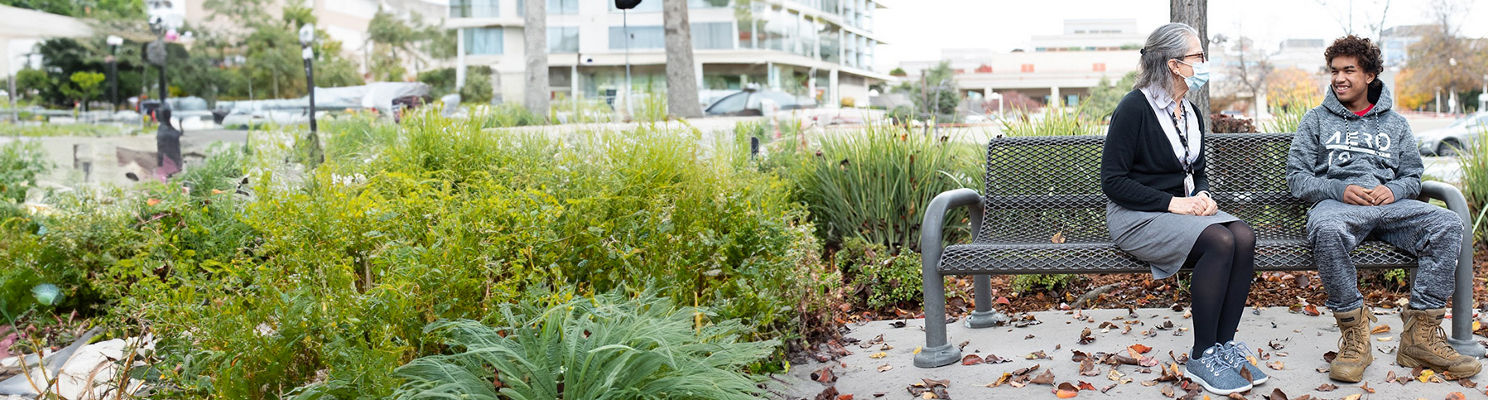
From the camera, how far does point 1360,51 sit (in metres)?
3.38

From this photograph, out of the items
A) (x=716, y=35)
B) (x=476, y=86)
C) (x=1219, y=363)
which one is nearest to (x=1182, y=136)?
(x=1219, y=363)

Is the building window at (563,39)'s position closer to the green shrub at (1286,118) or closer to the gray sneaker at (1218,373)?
the green shrub at (1286,118)

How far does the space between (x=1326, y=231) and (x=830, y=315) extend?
1.63 m

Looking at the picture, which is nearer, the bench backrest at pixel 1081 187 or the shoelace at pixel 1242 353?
the shoelace at pixel 1242 353

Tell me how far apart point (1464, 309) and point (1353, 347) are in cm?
51

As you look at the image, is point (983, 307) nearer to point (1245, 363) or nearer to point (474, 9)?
point (1245, 363)

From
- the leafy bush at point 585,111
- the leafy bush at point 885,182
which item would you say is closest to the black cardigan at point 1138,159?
the leafy bush at point 885,182

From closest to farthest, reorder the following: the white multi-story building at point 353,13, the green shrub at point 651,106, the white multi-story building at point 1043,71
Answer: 1. the green shrub at point 651,106
2. the white multi-story building at point 353,13
3. the white multi-story building at point 1043,71

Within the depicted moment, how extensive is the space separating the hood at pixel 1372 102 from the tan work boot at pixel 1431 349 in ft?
2.20

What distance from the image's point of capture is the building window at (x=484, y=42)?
55.3 meters

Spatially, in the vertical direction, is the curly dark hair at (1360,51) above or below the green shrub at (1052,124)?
above

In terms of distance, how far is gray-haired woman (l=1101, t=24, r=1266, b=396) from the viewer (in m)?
3.04

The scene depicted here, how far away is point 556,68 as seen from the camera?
54875 millimetres

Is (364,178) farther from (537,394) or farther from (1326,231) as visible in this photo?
(1326,231)
